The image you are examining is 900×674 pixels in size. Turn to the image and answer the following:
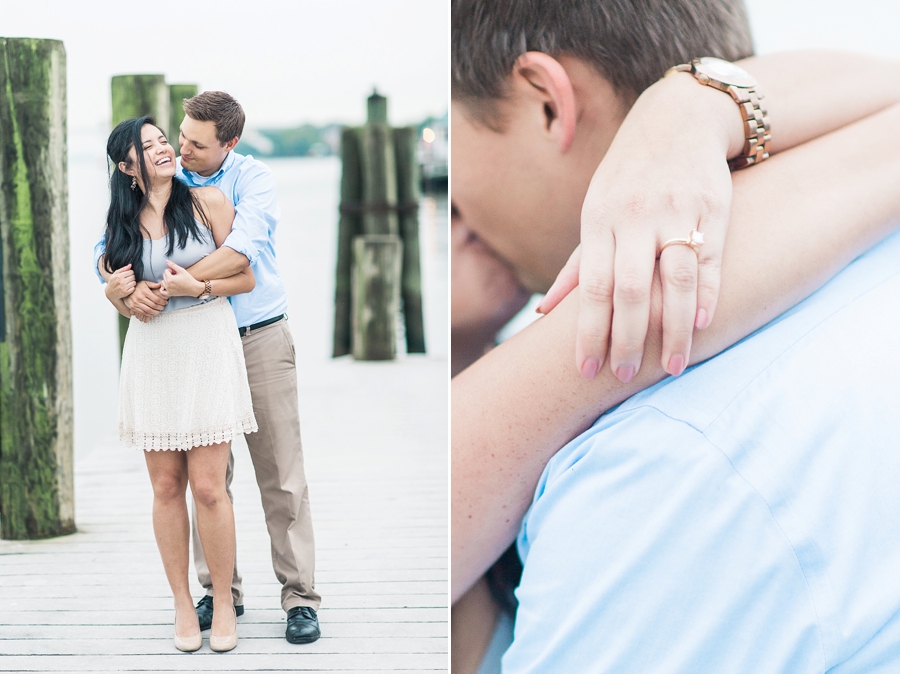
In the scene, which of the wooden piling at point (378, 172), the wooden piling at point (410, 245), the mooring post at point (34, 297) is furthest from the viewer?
the wooden piling at point (410, 245)

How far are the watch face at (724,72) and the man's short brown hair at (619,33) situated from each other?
0.04 metres

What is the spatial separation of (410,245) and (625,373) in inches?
148

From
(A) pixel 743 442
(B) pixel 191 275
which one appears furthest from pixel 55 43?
(A) pixel 743 442

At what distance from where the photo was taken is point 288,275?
326 inches

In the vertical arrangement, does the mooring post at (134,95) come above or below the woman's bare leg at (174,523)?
above

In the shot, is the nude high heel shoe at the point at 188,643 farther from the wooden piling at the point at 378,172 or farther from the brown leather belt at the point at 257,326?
the wooden piling at the point at 378,172

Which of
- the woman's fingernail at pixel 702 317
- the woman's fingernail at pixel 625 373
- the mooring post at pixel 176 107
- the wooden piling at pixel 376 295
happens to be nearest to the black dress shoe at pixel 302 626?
the woman's fingernail at pixel 625 373

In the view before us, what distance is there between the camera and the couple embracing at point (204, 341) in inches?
→ 60.7

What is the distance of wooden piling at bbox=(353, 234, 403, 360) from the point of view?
4.37 meters

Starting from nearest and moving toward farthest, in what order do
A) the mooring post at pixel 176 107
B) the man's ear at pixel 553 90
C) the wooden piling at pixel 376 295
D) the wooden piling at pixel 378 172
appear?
the man's ear at pixel 553 90, the mooring post at pixel 176 107, the wooden piling at pixel 376 295, the wooden piling at pixel 378 172

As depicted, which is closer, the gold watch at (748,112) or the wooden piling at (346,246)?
the gold watch at (748,112)

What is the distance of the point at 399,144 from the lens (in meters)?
4.70

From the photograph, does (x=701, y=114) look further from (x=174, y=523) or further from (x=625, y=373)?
(x=174, y=523)

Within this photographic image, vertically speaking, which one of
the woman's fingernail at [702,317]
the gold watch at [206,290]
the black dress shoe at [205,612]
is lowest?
the black dress shoe at [205,612]
